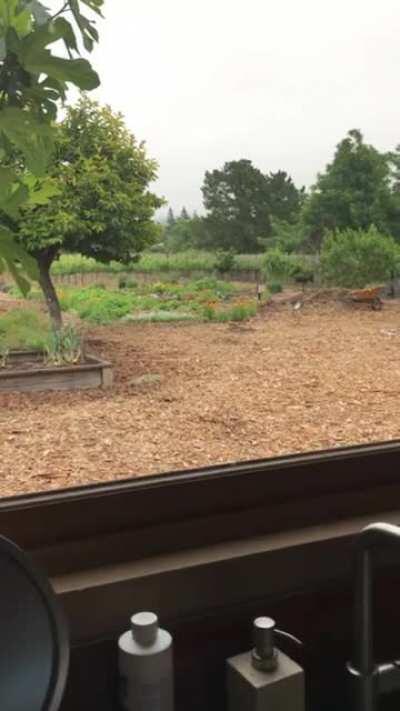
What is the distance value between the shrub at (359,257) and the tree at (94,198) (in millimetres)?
330

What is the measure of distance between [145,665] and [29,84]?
0.48m

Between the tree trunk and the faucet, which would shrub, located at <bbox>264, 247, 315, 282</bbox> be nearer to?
the tree trunk

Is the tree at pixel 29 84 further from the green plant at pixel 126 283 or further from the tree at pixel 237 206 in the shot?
the green plant at pixel 126 283

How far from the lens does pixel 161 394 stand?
1.61 meters

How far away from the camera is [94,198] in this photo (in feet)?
3.54

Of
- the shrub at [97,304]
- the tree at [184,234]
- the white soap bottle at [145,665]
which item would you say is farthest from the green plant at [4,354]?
the white soap bottle at [145,665]

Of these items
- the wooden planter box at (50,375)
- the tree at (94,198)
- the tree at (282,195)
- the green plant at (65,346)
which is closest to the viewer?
the tree at (94,198)

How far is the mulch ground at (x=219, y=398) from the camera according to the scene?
104cm

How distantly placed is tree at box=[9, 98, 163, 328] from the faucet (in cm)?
51

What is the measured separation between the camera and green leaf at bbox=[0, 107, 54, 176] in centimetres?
39

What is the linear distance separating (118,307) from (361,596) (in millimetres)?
722

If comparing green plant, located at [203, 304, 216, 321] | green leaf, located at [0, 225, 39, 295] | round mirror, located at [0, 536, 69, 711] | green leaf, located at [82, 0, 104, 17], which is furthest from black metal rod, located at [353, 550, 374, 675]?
green plant, located at [203, 304, 216, 321]

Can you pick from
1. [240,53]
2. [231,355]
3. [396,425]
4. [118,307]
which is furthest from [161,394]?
[240,53]

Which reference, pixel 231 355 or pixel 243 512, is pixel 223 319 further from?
pixel 243 512
